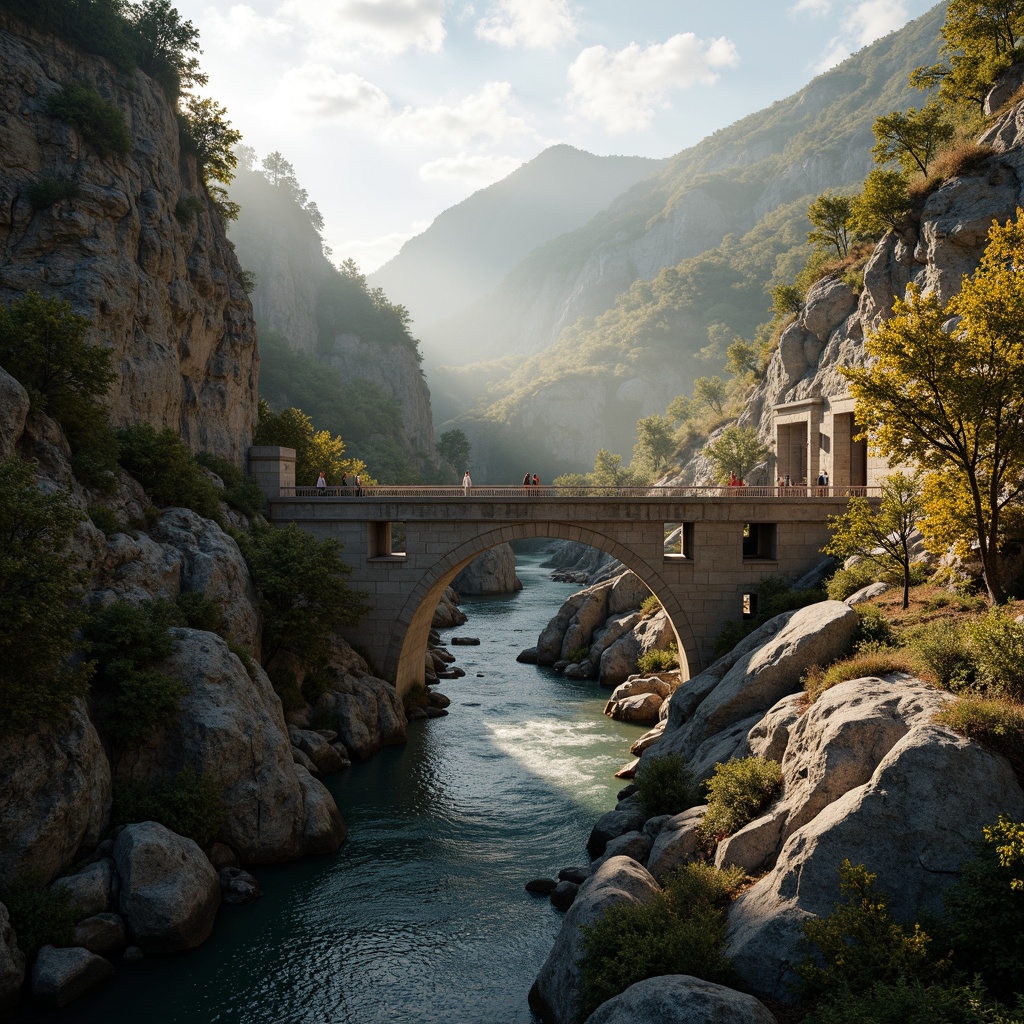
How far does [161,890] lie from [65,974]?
2572 millimetres

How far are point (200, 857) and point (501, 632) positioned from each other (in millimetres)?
37959

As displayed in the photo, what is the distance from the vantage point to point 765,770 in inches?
712

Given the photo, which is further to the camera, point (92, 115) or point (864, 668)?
point (92, 115)

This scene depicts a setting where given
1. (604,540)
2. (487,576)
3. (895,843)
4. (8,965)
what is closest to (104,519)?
(8,965)

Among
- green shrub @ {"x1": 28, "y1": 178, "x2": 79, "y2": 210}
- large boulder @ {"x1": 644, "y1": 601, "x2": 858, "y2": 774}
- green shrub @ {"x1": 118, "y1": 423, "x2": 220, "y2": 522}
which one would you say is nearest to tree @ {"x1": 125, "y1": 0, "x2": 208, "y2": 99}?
green shrub @ {"x1": 28, "y1": 178, "x2": 79, "y2": 210}

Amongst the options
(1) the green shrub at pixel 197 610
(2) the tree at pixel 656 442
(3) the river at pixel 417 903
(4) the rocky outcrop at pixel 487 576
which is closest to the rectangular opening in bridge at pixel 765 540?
(3) the river at pixel 417 903

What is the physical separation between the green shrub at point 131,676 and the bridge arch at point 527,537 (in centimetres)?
1401

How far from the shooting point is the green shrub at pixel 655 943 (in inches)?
525

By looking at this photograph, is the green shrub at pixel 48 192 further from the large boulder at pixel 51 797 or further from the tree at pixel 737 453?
the tree at pixel 737 453

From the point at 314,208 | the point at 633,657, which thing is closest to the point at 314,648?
the point at 633,657

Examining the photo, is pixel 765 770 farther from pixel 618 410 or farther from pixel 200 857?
pixel 618 410

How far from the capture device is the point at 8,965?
15.9 m

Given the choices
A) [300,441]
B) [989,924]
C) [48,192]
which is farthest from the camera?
[300,441]

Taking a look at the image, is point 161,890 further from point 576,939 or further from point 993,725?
point 993,725
